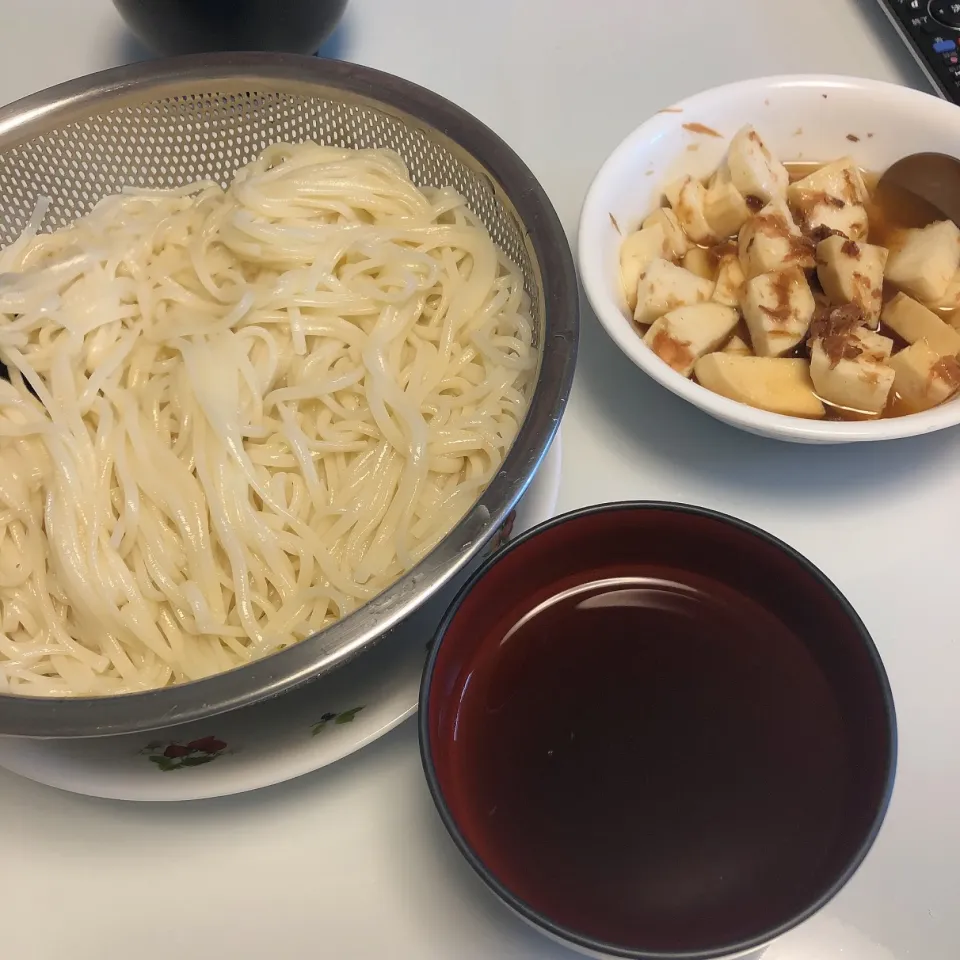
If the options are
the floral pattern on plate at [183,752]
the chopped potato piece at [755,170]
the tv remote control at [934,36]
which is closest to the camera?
the floral pattern on plate at [183,752]

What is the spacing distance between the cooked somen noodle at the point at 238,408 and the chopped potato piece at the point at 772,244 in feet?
1.18

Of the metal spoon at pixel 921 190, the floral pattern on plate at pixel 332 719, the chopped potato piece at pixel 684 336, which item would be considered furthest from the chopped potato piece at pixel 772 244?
the floral pattern on plate at pixel 332 719

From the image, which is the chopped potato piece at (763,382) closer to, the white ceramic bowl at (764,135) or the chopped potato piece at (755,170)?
the white ceramic bowl at (764,135)

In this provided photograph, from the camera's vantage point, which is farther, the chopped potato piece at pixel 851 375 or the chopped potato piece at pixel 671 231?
the chopped potato piece at pixel 671 231

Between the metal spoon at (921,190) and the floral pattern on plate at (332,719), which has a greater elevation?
the metal spoon at (921,190)

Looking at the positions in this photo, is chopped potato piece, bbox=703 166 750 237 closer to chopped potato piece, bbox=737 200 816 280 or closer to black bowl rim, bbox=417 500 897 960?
chopped potato piece, bbox=737 200 816 280

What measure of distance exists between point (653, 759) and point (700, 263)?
31.5 inches

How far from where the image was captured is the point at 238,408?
105 centimetres

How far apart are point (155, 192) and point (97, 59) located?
65 cm

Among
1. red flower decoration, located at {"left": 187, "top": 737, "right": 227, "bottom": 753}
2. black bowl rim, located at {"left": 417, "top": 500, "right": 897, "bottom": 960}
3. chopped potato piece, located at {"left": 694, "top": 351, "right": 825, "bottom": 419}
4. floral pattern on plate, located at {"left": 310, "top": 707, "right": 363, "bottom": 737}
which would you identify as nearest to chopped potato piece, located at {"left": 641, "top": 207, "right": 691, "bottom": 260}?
chopped potato piece, located at {"left": 694, "top": 351, "right": 825, "bottom": 419}

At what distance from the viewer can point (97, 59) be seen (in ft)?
5.51

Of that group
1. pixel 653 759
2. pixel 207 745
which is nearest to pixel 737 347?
pixel 653 759

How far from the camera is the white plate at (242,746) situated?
88 centimetres

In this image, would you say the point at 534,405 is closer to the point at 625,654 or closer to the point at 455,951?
the point at 625,654
